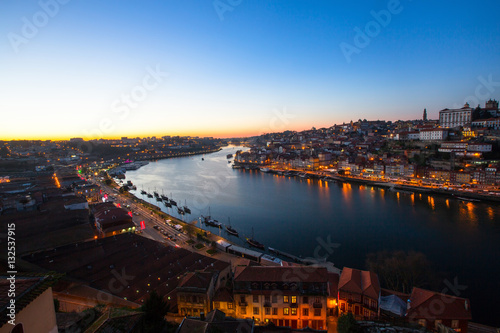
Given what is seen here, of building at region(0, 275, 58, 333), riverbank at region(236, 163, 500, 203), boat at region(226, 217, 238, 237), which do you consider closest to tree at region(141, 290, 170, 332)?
building at region(0, 275, 58, 333)

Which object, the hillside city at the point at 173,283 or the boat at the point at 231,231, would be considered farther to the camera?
the boat at the point at 231,231

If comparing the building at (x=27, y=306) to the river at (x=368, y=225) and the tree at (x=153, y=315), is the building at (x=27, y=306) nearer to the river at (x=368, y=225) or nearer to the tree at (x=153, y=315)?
the tree at (x=153, y=315)

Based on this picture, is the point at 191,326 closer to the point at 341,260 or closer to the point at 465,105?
the point at 341,260

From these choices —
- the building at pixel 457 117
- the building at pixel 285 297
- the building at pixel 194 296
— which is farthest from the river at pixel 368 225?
the building at pixel 457 117

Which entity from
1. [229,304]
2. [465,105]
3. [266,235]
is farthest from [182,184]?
[465,105]

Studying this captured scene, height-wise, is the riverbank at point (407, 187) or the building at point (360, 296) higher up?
the building at point (360, 296)

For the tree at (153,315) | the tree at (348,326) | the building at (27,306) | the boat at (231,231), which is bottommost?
the boat at (231,231)

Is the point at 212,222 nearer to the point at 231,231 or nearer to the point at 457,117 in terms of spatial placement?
the point at 231,231
